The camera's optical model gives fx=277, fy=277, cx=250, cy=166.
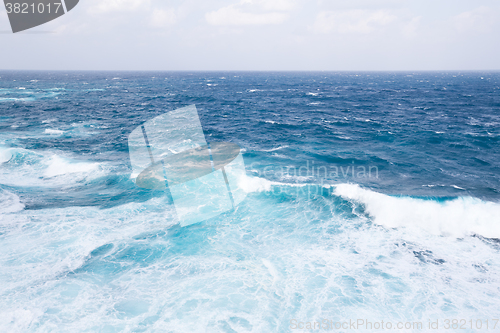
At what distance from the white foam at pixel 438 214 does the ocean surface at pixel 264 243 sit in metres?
0.10

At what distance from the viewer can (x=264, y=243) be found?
56.4 ft

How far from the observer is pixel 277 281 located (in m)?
14.0

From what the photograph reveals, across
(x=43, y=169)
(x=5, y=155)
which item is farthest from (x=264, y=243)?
(x=5, y=155)

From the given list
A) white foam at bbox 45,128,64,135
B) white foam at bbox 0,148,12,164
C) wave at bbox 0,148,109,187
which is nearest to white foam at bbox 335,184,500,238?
wave at bbox 0,148,109,187

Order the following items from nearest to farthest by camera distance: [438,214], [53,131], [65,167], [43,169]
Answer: [438,214] → [43,169] → [65,167] → [53,131]

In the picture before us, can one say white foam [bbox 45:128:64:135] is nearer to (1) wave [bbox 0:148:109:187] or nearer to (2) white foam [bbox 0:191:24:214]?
(1) wave [bbox 0:148:109:187]

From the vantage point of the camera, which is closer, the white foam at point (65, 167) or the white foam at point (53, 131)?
the white foam at point (65, 167)

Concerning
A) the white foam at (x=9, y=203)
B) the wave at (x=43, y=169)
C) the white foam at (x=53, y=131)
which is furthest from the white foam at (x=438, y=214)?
the white foam at (x=53, y=131)

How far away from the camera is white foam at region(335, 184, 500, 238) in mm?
18047

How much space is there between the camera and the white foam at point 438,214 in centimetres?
1805

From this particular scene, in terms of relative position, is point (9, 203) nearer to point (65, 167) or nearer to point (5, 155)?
point (65, 167)

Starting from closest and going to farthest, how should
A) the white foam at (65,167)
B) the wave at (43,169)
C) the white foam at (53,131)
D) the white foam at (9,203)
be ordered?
the white foam at (9,203) → the wave at (43,169) → the white foam at (65,167) → the white foam at (53,131)

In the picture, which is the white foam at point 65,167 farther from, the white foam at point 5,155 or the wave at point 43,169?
the white foam at point 5,155

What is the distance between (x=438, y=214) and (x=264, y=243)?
12527mm
